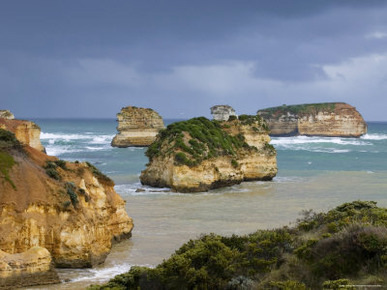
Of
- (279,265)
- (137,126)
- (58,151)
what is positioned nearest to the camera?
(279,265)

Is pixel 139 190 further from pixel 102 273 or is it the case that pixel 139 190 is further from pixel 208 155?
pixel 102 273

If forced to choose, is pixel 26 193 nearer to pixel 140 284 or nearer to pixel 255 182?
pixel 140 284

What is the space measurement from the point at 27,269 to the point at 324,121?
120096mm

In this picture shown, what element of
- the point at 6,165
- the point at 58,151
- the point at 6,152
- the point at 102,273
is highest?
the point at 58,151

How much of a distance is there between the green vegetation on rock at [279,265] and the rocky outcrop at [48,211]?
315 cm

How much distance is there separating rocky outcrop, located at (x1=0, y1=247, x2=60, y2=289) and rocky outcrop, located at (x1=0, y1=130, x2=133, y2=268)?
28.8 inches

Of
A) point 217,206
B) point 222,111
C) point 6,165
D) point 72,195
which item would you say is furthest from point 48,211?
point 222,111

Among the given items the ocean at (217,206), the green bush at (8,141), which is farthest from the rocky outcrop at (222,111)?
the green bush at (8,141)

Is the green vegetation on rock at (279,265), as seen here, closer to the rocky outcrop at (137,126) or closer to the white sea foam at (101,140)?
the rocky outcrop at (137,126)

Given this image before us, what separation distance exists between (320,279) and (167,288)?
11.1ft

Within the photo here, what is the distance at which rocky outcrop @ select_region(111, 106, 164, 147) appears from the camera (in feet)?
248

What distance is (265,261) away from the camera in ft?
35.2

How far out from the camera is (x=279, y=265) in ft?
35.7

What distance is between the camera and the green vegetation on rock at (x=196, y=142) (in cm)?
3362
